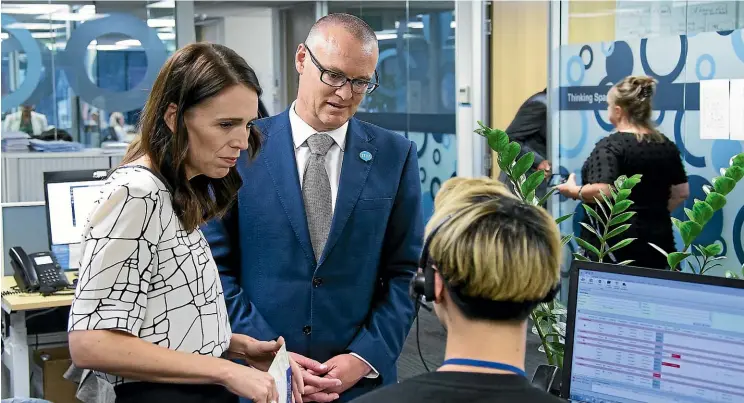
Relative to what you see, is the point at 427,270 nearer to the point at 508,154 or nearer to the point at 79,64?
the point at 508,154

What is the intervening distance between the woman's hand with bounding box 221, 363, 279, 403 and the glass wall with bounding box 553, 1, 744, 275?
2.97 metres

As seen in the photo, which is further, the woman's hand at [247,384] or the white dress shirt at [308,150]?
the white dress shirt at [308,150]

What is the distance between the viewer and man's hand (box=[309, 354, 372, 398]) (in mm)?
2074

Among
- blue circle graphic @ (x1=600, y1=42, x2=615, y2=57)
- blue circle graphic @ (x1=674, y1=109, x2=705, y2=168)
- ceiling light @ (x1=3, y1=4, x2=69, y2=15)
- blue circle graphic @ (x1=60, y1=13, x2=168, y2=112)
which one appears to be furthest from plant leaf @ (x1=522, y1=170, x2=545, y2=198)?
ceiling light @ (x1=3, y1=4, x2=69, y2=15)

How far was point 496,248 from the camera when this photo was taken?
1241 millimetres

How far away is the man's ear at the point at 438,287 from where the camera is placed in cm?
127

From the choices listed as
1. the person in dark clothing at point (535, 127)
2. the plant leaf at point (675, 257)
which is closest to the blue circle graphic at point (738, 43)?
the person in dark clothing at point (535, 127)

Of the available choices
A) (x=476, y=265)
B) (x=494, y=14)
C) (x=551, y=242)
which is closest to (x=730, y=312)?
(x=551, y=242)

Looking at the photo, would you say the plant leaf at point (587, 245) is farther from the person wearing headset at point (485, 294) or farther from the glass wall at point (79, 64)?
the glass wall at point (79, 64)

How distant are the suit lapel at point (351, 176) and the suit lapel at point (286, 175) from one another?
2.6 inches

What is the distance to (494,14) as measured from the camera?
7152 millimetres

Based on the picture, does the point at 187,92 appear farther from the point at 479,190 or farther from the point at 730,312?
the point at 730,312

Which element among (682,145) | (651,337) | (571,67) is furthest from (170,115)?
(571,67)

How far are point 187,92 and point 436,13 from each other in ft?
19.2
